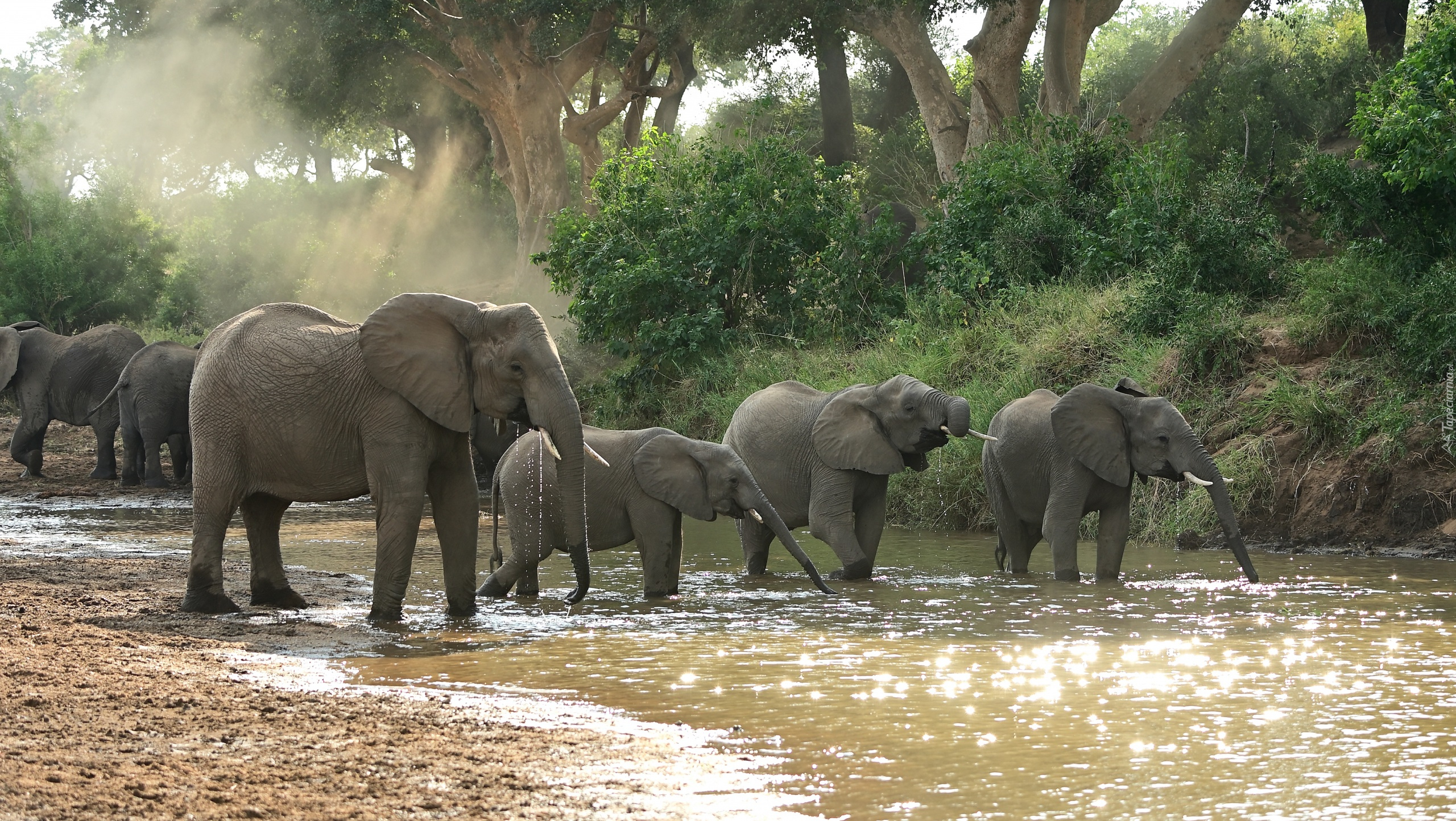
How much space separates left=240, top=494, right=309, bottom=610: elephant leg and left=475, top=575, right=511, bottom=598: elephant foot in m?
1.31

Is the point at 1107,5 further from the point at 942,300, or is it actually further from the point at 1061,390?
the point at 1061,390

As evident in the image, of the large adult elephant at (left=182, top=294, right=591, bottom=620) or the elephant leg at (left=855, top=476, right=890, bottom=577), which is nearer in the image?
the large adult elephant at (left=182, top=294, right=591, bottom=620)

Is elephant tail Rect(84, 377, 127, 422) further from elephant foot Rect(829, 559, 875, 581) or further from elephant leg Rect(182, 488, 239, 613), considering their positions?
elephant foot Rect(829, 559, 875, 581)

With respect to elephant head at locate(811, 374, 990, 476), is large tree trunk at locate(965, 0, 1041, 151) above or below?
above

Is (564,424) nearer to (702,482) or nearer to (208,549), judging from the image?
(702,482)

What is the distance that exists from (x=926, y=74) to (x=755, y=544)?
1516 cm

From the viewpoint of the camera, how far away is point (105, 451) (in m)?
22.2

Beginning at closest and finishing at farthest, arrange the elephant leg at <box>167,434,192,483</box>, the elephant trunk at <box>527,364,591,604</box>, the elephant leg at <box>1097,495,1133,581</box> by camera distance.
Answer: the elephant trunk at <box>527,364,591,604</box>
the elephant leg at <box>1097,495,1133,581</box>
the elephant leg at <box>167,434,192,483</box>

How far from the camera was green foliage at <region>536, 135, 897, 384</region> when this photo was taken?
70.9ft

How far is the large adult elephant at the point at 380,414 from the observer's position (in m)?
8.92

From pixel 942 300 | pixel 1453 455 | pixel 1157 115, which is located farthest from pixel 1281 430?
pixel 1157 115

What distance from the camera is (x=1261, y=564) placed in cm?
1256

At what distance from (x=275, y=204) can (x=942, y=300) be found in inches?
1711

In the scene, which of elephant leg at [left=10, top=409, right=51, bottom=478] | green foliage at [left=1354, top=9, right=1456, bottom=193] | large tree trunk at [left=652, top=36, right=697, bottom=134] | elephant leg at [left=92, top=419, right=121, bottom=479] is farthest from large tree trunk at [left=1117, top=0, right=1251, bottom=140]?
A: elephant leg at [left=10, top=409, right=51, bottom=478]
